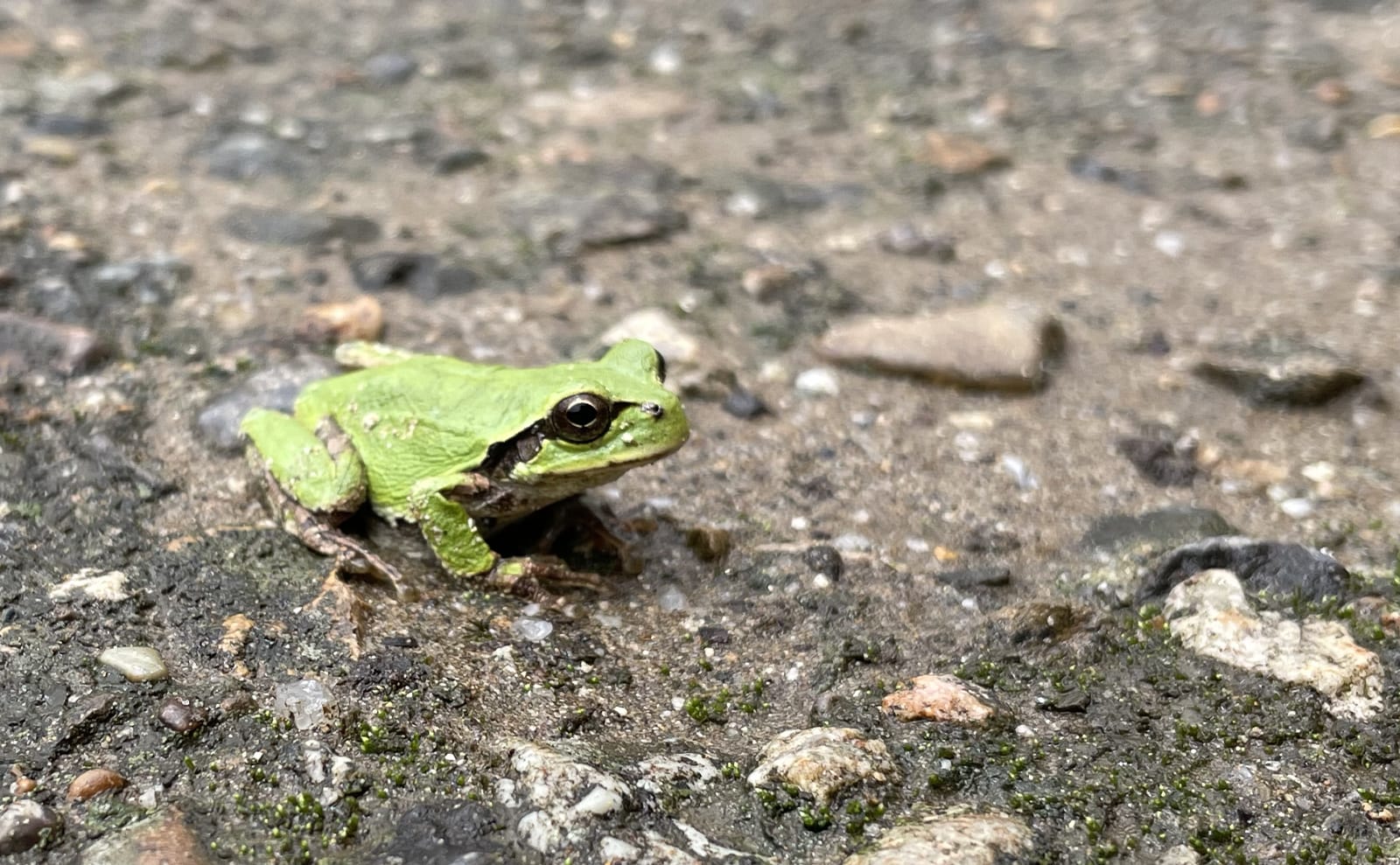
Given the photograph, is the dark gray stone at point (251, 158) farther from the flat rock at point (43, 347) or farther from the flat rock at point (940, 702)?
the flat rock at point (940, 702)

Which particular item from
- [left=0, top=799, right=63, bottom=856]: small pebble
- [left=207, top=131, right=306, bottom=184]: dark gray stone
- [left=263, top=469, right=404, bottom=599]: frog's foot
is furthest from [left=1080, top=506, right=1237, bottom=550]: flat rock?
[left=207, top=131, right=306, bottom=184]: dark gray stone

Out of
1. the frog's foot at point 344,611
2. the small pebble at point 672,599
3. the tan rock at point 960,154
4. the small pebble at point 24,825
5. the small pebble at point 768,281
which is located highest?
the small pebble at point 24,825

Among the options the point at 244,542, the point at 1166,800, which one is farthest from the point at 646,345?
the point at 1166,800

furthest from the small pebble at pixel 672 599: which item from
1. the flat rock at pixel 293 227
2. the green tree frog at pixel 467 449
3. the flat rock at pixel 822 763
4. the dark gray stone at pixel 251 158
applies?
the dark gray stone at pixel 251 158

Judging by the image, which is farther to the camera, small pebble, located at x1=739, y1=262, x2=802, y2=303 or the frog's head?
small pebble, located at x1=739, y1=262, x2=802, y2=303

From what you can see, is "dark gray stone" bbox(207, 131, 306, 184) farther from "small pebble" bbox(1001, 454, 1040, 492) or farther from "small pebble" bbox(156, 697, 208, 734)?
"small pebble" bbox(1001, 454, 1040, 492)

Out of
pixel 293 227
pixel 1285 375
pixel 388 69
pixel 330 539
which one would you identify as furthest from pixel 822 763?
Result: pixel 388 69

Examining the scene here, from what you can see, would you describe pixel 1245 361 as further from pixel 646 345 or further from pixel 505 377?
pixel 505 377
